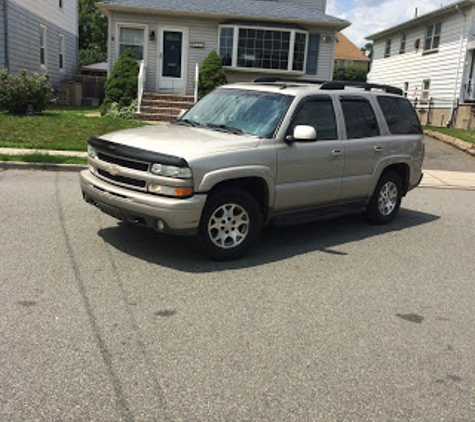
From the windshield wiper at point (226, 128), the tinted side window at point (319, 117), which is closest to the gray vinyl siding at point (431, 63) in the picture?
the tinted side window at point (319, 117)

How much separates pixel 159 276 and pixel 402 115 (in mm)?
4742

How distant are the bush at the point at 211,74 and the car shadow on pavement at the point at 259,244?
12503mm

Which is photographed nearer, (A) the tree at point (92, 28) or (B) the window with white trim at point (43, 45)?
(B) the window with white trim at point (43, 45)

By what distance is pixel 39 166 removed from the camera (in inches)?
407

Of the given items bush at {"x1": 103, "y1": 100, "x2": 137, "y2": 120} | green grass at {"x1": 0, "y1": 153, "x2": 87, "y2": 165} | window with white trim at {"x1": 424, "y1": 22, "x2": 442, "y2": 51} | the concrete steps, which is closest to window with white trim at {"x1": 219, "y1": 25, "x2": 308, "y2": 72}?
the concrete steps

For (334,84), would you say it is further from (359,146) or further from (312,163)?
(312,163)

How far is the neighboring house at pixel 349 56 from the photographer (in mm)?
58500

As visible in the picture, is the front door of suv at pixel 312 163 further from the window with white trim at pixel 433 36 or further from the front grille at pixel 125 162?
the window with white trim at pixel 433 36

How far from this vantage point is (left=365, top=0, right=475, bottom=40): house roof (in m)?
24.3

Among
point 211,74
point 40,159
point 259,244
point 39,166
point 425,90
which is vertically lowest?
point 259,244

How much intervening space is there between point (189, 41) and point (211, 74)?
1.89 meters

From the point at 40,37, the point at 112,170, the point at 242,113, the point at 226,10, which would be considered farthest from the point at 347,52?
the point at 112,170

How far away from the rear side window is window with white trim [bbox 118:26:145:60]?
1421 cm

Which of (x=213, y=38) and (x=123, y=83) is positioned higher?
(x=213, y=38)
